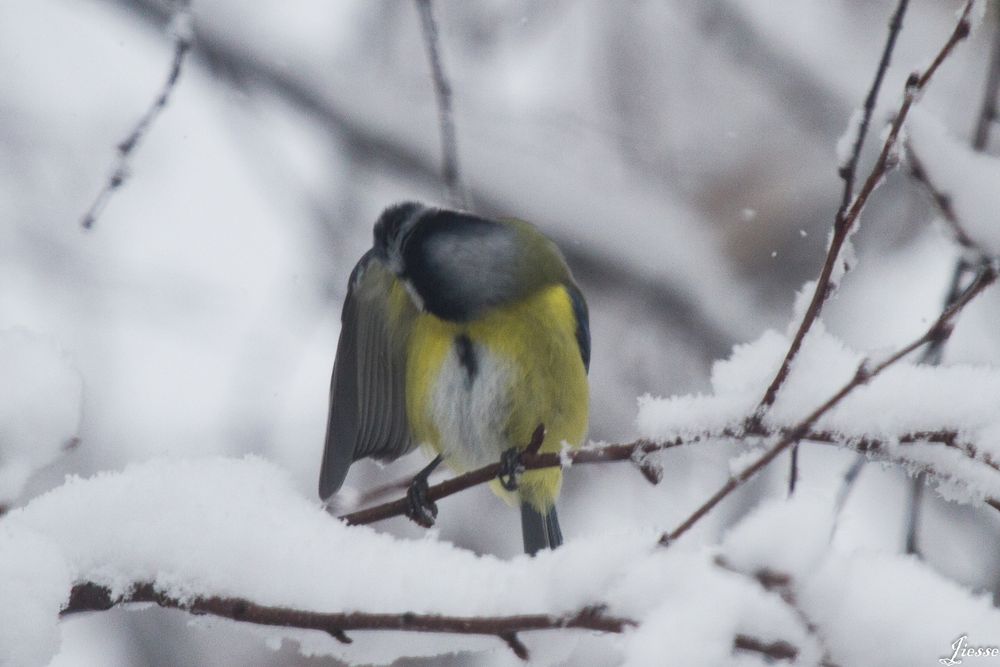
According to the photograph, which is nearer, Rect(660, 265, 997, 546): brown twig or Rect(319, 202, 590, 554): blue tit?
Rect(660, 265, 997, 546): brown twig

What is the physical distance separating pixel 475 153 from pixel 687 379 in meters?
1.34

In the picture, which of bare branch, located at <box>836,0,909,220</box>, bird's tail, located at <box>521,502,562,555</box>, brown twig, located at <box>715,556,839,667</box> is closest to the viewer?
brown twig, located at <box>715,556,839,667</box>

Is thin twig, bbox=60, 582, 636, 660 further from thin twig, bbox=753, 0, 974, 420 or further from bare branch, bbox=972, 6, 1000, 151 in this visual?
bare branch, bbox=972, 6, 1000, 151

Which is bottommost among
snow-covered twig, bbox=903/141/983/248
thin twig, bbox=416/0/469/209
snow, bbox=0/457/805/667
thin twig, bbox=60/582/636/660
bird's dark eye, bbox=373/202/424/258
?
thin twig, bbox=60/582/636/660

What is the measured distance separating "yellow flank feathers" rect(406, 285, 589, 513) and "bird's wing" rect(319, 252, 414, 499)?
0.39ft

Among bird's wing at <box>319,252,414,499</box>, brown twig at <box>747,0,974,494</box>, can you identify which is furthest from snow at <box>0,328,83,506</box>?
bird's wing at <box>319,252,414,499</box>

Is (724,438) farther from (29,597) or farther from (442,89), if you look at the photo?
(442,89)

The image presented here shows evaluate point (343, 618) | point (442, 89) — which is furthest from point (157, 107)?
point (343, 618)

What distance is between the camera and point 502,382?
8.98 ft

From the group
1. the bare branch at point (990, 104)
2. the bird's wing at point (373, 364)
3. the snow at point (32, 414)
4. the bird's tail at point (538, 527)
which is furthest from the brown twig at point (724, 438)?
the bird's tail at point (538, 527)

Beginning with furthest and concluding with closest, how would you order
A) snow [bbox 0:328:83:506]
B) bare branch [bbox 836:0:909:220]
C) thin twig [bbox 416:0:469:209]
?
thin twig [bbox 416:0:469:209] → bare branch [bbox 836:0:909:220] → snow [bbox 0:328:83:506]

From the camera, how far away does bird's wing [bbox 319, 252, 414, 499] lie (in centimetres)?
283

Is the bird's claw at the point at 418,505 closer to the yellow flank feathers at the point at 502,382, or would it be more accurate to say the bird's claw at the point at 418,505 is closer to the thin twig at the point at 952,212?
the yellow flank feathers at the point at 502,382

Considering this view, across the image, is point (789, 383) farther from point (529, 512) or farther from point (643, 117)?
point (643, 117)
